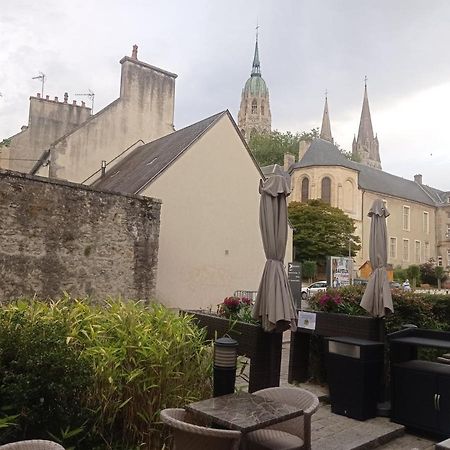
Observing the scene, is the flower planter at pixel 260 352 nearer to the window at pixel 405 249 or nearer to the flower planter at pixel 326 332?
the flower planter at pixel 326 332

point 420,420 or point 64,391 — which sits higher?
point 64,391

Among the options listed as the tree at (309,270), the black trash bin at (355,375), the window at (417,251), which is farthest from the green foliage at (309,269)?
the black trash bin at (355,375)

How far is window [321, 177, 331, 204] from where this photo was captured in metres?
48.1

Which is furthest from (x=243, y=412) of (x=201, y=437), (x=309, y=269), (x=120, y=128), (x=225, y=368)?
(x=309, y=269)

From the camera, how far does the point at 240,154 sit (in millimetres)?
17656

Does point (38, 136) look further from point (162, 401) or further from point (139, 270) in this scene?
point (162, 401)

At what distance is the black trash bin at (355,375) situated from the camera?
515 cm

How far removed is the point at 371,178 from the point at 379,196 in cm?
332

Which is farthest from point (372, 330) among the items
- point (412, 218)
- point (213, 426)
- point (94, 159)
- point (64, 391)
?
point (412, 218)

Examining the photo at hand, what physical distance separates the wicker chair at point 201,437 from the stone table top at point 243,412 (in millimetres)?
77

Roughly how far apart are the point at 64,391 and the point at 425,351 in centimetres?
578

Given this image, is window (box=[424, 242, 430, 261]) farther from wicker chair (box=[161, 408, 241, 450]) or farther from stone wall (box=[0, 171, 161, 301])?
wicker chair (box=[161, 408, 241, 450])

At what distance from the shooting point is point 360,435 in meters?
4.78

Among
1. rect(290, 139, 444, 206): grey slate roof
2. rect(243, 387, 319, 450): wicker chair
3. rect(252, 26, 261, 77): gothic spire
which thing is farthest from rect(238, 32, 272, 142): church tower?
rect(243, 387, 319, 450): wicker chair
